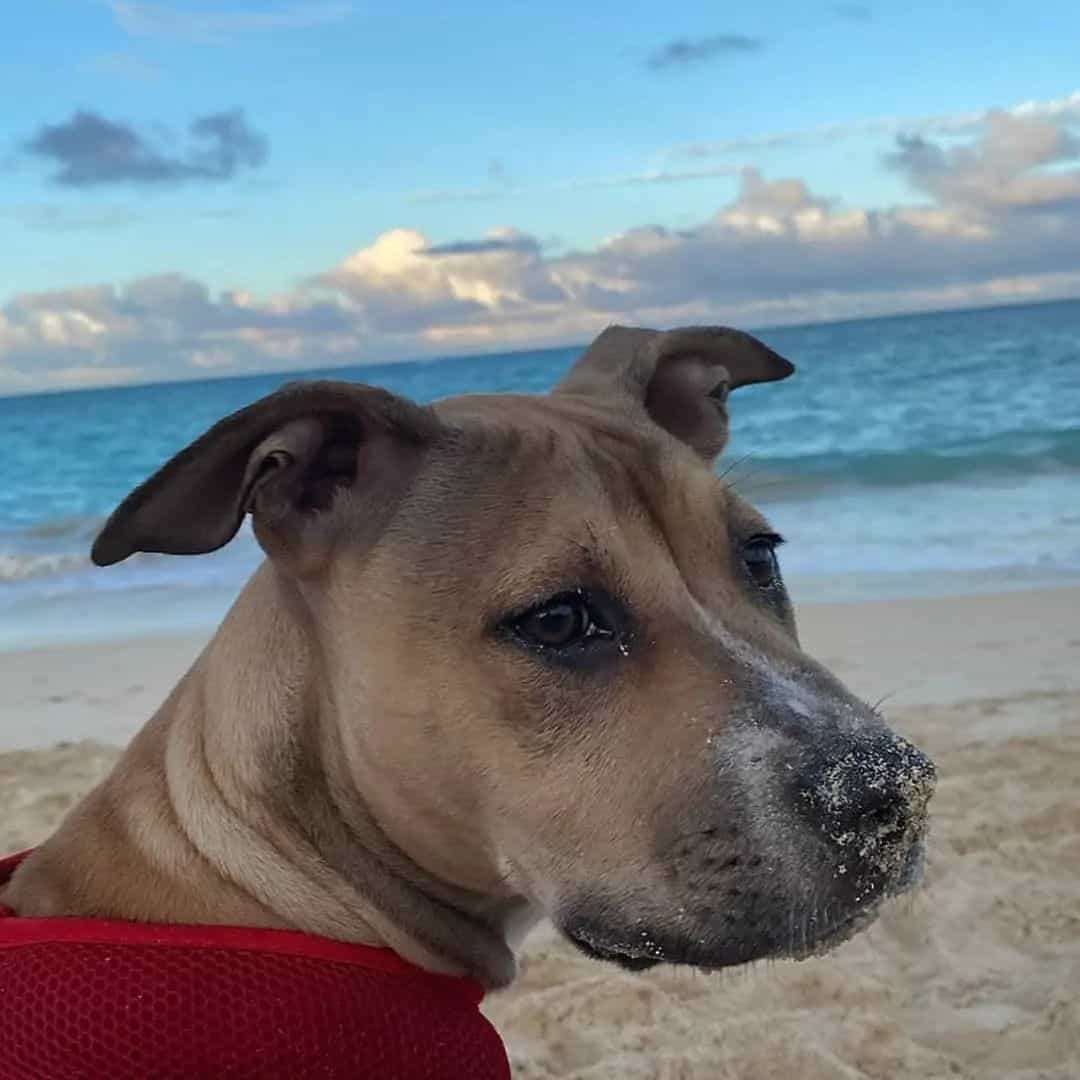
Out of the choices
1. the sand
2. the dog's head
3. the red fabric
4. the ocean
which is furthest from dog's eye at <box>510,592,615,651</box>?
the sand

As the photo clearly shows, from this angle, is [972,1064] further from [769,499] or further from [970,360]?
[970,360]

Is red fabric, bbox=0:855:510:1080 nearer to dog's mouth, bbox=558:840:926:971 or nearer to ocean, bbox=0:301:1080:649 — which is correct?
dog's mouth, bbox=558:840:926:971

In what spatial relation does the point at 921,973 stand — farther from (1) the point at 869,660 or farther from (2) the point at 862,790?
(1) the point at 869,660

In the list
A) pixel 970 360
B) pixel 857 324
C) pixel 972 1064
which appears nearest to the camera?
pixel 972 1064

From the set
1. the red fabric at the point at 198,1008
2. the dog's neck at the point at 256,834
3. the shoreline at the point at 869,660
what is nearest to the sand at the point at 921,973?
the shoreline at the point at 869,660

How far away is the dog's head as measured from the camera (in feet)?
8.03

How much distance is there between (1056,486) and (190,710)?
47.0ft

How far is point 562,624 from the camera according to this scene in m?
2.70

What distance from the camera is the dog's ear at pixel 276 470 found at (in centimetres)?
259

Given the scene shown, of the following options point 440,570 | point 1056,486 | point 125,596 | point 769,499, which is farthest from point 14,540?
point 440,570

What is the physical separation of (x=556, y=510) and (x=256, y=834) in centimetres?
86

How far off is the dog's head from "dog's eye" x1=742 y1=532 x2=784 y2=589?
17 mm

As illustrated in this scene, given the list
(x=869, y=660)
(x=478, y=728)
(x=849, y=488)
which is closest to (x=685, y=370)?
(x=478, y=728)

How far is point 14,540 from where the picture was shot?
60.7 ft
